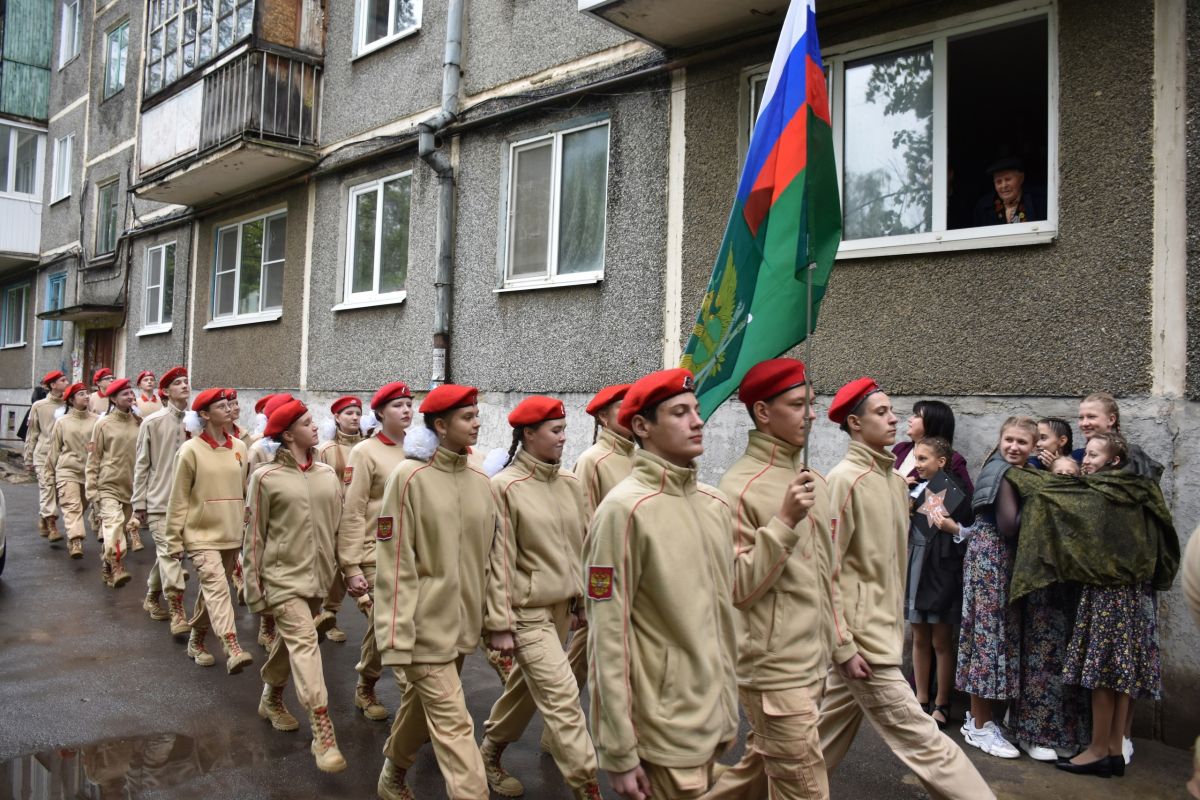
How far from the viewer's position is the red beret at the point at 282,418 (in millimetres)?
5355

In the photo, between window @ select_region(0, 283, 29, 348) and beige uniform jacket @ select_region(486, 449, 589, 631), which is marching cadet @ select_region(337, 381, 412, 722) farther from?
window @ select_region(0, 283, 29, 348)

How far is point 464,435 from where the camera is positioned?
4398 millimetres

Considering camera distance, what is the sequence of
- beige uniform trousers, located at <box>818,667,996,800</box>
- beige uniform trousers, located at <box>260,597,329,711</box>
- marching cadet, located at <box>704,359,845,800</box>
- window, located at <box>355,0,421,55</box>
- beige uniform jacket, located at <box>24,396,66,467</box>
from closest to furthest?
marching cadet, located at <box>704,359,845,800</box> < beige uniform trousers, located at <box>818,667,996,800</box> < beige uniform trousers, located at <box>260,597,329,711</box> < window, located at <box>355,0,421,55</box> < beige uniform jacket, located at <box>24,396,66,467</box>

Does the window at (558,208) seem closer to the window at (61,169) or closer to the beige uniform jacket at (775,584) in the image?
the beige uniform jacket at (775,584)

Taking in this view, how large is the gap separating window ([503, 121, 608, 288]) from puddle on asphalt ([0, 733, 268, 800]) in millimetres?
5140

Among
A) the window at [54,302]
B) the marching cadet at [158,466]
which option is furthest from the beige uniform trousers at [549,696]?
the window at [54,302]

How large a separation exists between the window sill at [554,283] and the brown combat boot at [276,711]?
464 centimetres

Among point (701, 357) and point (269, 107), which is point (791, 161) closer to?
point (701, 357)

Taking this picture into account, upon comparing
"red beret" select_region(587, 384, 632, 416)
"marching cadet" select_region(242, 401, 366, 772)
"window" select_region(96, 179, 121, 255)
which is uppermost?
"window" select_region(96, 179, 121, 255)

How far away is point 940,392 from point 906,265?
92 cm

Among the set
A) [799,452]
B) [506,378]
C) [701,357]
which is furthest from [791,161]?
[506,378]

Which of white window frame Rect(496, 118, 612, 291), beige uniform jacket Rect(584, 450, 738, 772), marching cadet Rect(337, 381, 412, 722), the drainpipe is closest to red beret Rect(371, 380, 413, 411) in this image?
marching cadet Rect(337, 381, 412, 722)

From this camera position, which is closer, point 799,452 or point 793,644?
point 793,644

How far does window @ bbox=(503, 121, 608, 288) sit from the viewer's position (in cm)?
895
